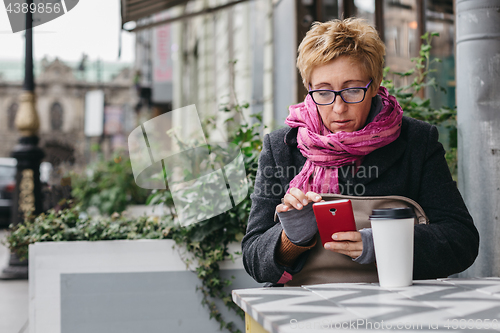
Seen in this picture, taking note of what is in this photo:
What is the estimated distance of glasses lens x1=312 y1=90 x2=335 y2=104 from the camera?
1.76 metres

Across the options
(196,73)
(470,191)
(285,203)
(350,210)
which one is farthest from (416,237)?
(196,73)

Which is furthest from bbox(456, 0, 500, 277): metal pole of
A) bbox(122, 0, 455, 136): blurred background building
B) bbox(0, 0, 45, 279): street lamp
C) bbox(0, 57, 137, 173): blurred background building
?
bbox(0, 57, 137, 173): blurred background building

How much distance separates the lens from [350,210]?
1.38m

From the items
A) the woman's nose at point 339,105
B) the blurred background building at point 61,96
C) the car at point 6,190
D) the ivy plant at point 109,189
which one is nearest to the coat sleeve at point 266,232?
the woman's nose at point 339,105

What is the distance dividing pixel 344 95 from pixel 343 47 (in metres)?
0.17

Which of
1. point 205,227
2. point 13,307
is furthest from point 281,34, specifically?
point 13,307

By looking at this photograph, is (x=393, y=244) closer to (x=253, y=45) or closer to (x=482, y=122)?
(x=482, y=122)

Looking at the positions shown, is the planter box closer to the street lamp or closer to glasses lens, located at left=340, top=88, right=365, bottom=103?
glasses lens, located at left=340, top=88, right=365, bottom=103

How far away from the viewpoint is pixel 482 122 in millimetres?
2242

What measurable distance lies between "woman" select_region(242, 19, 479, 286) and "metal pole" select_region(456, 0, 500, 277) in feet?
1.83

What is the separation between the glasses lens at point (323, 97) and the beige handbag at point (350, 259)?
1.16 feet

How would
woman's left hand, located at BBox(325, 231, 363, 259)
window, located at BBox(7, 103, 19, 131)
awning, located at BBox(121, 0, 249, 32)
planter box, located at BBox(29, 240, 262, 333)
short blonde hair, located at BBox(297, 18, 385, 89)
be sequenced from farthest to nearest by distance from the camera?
window, located at BBox(7, 103, 19, 131) < awning, located at BBox(121, 0, 249, 32) < planter box, located at BBox(29, 240, 262, 333) < short blonde hair, located at BBox(297, 18, 385, 89) < woman's left hand, located at BBox(325, 231, 363, 259)

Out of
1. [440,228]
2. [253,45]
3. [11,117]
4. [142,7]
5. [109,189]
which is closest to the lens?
[440,228]

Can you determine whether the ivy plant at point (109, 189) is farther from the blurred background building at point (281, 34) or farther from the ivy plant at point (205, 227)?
the ivy plant at point (205, 227)
